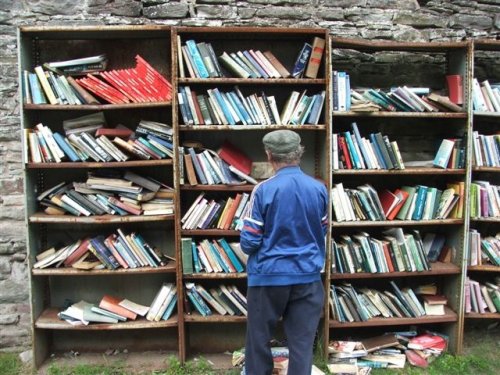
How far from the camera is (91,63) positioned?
308 cm

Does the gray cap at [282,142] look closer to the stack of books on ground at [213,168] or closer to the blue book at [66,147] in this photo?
the stack of books on ground at [213,168]

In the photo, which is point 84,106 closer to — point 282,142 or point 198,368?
point 282,142

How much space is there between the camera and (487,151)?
3.29 metres

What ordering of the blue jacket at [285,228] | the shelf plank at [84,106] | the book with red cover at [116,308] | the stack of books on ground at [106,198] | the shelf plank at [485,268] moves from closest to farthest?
the blue jacket at [285,228] → the shelf plank at [84,106] → the stack of books on ground at [106,198] → the book with red cover at [116,308] → the shelf plank at [485,268]

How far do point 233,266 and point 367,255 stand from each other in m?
1.00

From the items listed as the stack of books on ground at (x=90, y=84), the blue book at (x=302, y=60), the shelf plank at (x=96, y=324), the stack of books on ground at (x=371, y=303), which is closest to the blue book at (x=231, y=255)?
the shelf plank at (x=96, y=324)

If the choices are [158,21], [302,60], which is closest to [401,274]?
[302,60]

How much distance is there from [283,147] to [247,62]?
98 centimetres

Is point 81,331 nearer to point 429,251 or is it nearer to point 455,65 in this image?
point 429,251

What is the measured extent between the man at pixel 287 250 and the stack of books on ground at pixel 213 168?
0.69 metres

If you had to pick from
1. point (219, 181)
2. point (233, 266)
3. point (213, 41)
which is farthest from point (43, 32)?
point (233, 266)

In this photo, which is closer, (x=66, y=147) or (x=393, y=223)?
(x=66, y=147)

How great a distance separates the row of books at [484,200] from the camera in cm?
327

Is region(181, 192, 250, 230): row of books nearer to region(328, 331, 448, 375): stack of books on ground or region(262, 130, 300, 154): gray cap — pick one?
region(262, 130, 300, 154): gray cap
